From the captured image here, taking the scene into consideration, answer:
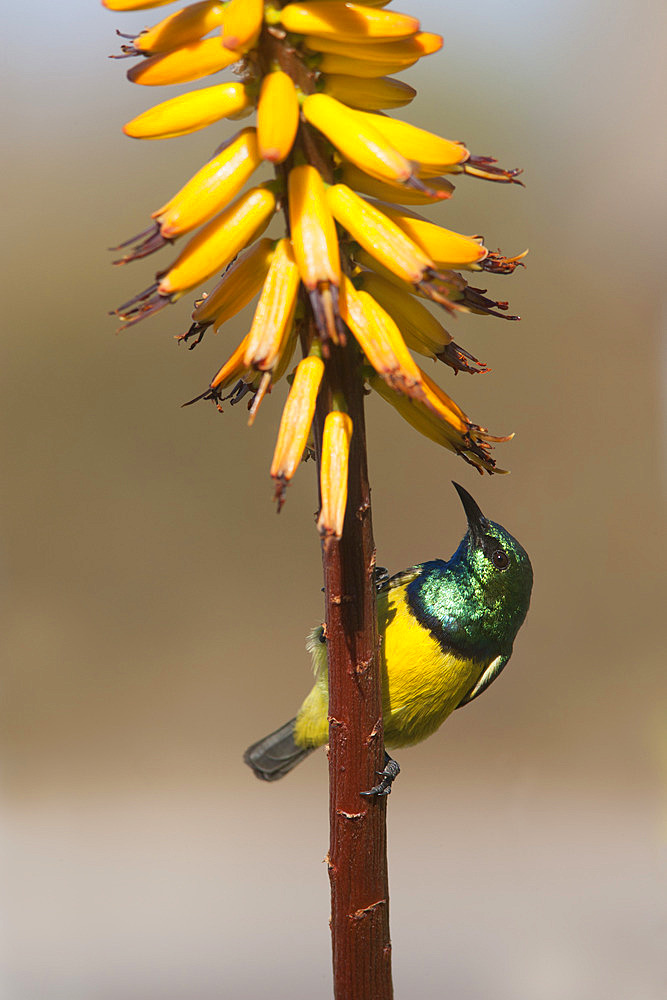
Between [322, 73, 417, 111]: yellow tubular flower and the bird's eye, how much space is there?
1.98 ft

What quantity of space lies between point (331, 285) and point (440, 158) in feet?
0.35

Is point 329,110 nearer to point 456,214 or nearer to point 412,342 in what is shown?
point 412,342

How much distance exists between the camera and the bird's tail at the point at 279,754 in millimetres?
1283

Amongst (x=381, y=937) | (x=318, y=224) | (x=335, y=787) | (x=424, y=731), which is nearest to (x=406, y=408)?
(x=318, y=224)

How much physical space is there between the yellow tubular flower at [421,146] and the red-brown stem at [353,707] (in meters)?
0.04

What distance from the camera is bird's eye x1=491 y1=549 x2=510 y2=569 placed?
1.04 meters

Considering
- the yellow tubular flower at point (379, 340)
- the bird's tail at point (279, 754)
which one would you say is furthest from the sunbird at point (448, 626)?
the yellow tubular flower at point (379, 340)

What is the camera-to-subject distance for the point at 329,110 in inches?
19.6

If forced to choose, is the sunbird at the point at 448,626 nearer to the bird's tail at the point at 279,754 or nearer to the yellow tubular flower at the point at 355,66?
the bird's tail at the point at 279,754

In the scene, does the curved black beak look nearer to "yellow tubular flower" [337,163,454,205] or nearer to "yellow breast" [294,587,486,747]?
"yellow breast" [294,587,486,747]

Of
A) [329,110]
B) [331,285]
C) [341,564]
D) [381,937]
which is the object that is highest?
[329,110]

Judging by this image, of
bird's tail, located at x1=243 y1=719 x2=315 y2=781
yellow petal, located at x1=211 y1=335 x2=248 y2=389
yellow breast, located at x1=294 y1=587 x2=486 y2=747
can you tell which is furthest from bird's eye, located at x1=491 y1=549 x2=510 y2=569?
yellow petal, located at x1=211 y1=335 x2=248 y2=389

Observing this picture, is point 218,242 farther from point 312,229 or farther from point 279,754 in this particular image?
point 279,754

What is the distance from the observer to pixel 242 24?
470 millimetres
